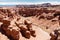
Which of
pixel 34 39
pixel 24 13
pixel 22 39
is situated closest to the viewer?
pixel 22 39

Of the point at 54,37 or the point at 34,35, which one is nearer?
the point at 54,37

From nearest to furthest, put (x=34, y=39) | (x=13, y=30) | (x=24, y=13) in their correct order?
(x=13, y=30) → (x=34, y=39) → (x=24, y=13)

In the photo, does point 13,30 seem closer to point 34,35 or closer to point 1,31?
point 1,31

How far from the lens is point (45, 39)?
1294 inches

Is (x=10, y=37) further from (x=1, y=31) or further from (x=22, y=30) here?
(x=22, y=30)

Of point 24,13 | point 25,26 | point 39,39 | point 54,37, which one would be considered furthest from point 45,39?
point 24,13

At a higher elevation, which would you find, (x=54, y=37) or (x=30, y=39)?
(x=54, y=37)

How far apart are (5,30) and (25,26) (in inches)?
188

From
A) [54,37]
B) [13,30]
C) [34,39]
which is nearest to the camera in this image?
[54,37]

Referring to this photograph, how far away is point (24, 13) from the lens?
288ft

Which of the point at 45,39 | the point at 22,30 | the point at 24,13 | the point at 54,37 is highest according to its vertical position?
the point at 54,37

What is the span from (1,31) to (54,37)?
373 inches

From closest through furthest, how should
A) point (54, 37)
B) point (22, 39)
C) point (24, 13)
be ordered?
point (54, 37), point (22, 39), point (24, 13)

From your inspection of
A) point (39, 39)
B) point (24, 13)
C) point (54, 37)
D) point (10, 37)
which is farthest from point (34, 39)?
point (24, 13)
